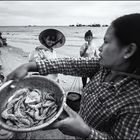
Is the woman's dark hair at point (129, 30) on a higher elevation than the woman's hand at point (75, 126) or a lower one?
higher

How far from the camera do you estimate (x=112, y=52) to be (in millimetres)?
1515

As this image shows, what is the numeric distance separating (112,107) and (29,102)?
3.24ft

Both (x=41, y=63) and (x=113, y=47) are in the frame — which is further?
(x=41, y=63)

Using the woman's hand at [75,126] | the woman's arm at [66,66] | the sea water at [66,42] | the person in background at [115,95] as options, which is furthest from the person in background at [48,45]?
the sea water at [66,42]

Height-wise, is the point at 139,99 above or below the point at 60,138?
above

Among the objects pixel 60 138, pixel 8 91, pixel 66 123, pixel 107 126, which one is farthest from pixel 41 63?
pixel 60 138

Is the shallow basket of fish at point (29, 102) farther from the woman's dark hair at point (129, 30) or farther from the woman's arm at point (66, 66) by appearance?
the woman's dark hair at point (129, 30)

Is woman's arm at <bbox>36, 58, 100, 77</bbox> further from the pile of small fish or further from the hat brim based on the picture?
the hat brim

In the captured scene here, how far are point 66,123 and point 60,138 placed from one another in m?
3.59

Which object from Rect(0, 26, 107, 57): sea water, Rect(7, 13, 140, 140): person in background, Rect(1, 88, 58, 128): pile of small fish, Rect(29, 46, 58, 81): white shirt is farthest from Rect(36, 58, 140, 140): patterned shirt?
Rect(0, 26, 107, 57): sea water

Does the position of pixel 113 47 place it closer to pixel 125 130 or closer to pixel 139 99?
pixel 139 99

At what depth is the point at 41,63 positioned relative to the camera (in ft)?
6.41

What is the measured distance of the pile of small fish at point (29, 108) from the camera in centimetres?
183

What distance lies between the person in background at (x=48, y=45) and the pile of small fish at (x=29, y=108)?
14.1ft
